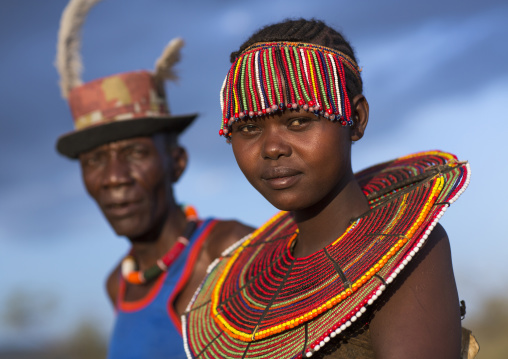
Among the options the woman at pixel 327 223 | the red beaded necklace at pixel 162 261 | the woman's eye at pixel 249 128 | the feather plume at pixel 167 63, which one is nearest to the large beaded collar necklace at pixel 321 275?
the woman at pixel 327 223

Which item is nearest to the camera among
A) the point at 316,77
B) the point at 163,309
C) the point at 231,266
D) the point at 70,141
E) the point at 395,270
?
the point at 395,270

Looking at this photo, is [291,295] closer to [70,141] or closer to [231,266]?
[231,266]

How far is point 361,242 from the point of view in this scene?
2.57 m

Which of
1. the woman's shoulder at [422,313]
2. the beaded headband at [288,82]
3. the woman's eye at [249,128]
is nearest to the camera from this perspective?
the woman's shoulder at [422,313]

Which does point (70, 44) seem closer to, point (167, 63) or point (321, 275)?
point (167, 63)

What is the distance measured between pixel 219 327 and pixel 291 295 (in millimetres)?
393

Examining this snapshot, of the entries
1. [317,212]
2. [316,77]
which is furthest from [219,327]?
[316,77]

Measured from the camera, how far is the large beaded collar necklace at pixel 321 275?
7.93 ft

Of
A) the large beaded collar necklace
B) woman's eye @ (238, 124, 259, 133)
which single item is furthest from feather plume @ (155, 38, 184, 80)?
woman's eye @ (238, 124, 259, 133)

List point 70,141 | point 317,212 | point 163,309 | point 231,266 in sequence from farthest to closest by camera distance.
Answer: point 70,141 < point 163,309 < point 231,266 < point 317,212

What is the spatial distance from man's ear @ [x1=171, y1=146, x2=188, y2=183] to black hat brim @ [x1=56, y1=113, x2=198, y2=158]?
236 millimetres

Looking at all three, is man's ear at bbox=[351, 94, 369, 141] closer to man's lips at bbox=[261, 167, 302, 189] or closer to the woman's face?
the woman's face

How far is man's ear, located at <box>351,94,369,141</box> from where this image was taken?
2.72 meters

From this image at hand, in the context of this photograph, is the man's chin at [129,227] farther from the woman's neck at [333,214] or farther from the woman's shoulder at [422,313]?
the woman's shoulder at [422,313]
